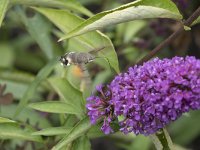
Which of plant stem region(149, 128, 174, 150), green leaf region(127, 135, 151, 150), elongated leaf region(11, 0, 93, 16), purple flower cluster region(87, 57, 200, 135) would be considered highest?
elongated leaf region(11, 0, 93, 16)

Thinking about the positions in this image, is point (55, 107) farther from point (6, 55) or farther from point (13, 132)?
point (6, 55)

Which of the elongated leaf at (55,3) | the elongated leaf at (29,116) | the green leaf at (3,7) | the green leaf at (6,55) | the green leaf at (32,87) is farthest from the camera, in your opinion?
the green leaf at (6,55)

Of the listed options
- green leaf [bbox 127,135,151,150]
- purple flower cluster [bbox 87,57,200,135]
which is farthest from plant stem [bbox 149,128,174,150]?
green leaf [bbox 127,135,151,150]

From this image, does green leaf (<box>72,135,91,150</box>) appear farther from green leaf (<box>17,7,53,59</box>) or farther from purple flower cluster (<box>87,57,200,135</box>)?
green leaf (<box>17,7,53,59</box>)

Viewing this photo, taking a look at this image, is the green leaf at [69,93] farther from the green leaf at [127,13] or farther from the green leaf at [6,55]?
the green leaf at [6,55]

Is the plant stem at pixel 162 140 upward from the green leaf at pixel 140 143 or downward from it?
upward

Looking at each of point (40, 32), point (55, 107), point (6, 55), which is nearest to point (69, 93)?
point (55, 107)

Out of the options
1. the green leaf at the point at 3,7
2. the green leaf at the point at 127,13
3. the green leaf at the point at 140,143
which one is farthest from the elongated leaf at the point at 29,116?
the green leaf at the point at 127,13
